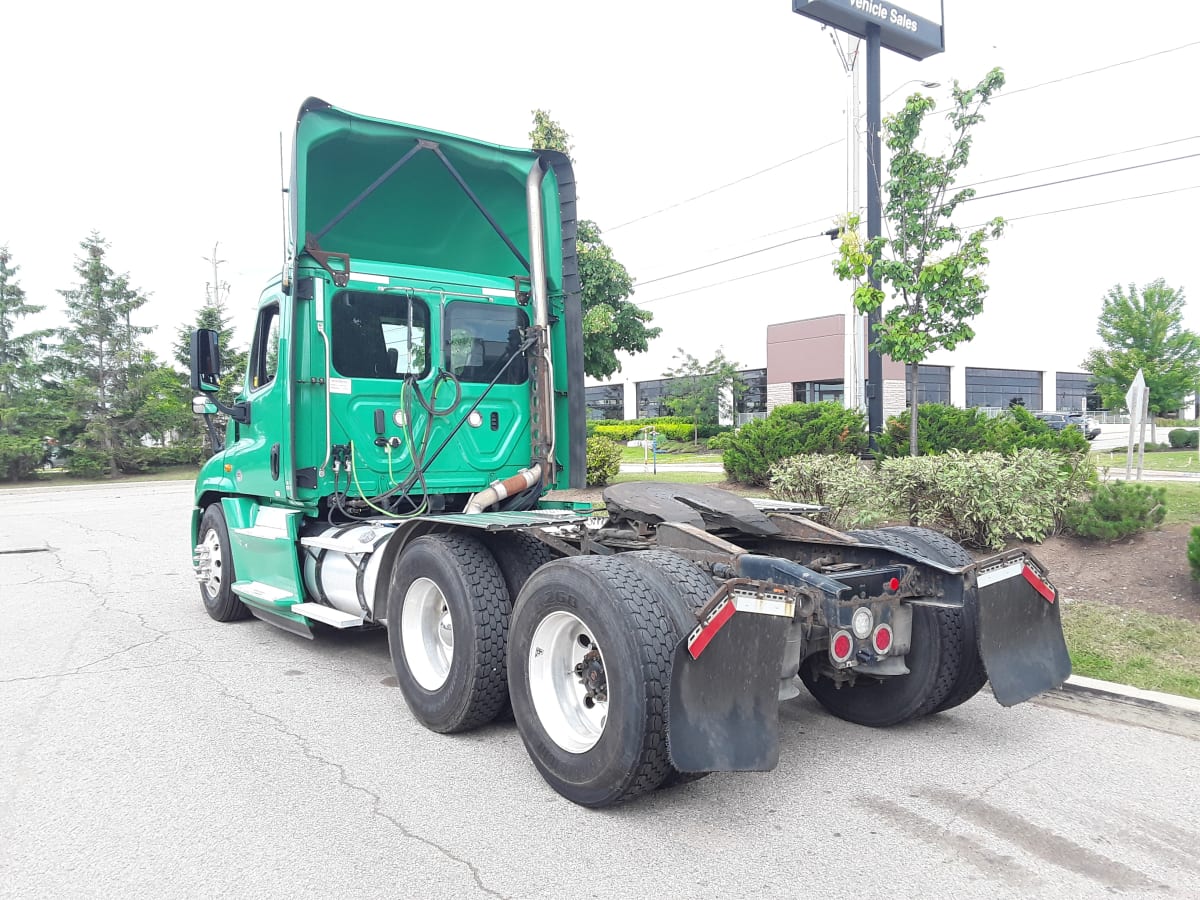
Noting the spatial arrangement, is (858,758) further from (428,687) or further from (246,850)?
(246,850)

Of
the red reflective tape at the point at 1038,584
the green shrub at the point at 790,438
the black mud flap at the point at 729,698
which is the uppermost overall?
the green shrub at the point at 790,438

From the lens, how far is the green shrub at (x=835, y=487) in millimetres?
8633

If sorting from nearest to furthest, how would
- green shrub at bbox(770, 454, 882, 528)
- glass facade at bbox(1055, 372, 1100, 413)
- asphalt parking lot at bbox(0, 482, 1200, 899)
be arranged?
1. asphalt parking lot at bbox(0, 482, 1200, 899)
2. green shrub at bbox(770, 454, 882, 528)
3. glass facade at bbox(1055, 372, 1100, 413)

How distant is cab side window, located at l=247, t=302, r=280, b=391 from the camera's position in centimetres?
643

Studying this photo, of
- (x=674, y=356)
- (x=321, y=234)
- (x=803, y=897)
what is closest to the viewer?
(x=803, y=897)

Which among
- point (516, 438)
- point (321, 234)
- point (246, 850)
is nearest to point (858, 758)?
point (246, 850)

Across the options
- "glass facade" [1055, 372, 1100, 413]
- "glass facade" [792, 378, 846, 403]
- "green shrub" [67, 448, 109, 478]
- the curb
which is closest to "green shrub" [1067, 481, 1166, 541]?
the curb

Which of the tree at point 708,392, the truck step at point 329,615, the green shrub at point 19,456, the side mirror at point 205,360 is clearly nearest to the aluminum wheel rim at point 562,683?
the truck step at point 329,615

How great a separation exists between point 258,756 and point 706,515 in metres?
2.65

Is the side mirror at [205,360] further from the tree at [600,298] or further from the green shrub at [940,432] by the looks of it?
the tree at [600,298]

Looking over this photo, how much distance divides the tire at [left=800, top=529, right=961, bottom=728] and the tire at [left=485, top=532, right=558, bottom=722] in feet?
4.89

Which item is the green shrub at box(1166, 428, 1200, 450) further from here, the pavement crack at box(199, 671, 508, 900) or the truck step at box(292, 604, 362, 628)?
the pavement crack at box(199, 671, 508, 900)

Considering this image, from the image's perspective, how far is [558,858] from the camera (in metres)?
3.20

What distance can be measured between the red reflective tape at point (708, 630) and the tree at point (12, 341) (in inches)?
1601
